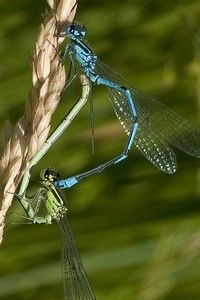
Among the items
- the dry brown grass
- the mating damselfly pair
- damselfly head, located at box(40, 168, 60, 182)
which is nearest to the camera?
the dry brown grass

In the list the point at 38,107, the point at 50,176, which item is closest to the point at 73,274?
the point at 50,176

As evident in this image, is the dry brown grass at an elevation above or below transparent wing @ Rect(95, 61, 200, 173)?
above

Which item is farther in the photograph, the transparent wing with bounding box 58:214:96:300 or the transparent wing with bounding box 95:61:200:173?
the transparent wing with bounding box 95:61:200:173

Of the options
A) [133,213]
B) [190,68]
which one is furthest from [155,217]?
[190,68]

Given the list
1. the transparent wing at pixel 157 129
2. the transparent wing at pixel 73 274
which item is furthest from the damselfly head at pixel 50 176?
the transparent wing at pixel 157 129

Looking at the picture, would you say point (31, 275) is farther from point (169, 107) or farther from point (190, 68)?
point (190, 68)

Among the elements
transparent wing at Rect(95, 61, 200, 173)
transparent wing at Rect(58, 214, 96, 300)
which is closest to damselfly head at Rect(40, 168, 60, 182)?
transparent wing at Rect(58, 214, 96, 300)

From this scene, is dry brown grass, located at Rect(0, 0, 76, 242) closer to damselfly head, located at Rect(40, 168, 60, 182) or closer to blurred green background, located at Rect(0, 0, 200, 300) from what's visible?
damselfly head, located at Rect(40, 168, 60, 182)

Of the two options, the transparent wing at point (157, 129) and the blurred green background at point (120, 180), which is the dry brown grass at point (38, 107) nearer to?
the blurred green background at point (120, 180)
